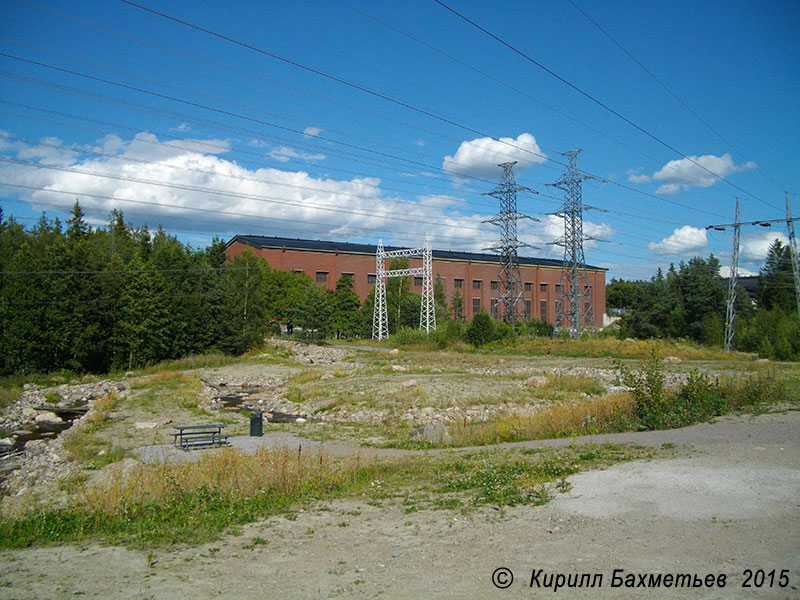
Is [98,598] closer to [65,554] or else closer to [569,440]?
[65,554]

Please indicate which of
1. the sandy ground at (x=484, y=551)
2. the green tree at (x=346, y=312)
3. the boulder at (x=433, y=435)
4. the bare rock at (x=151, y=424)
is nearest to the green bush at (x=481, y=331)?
the green tree at (x=346, y=312)

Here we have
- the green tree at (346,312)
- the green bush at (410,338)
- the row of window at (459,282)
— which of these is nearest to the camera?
the green bush at (410,338)

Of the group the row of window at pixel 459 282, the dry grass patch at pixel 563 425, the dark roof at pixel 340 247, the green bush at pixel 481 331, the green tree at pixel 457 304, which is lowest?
the dry grass patch at pixel 563 425

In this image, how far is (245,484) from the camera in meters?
9.84

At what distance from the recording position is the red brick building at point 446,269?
8206 cm

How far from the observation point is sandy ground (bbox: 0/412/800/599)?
5.80m

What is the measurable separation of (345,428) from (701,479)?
47.4 ft

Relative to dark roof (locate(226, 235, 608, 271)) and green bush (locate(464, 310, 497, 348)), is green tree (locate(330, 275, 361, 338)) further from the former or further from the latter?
green bush (locate(464, 310, 497, 348))

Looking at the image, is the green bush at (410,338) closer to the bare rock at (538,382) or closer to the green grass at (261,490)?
the bare rock at (538,382)

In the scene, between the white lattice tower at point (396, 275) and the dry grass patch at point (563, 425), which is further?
the white lattice tower at point (396, 275)

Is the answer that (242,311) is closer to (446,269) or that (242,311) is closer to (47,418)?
(47,418)

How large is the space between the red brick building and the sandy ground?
66.6m

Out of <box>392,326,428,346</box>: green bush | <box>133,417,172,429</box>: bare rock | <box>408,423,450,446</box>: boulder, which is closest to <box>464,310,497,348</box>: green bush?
<box>392,326,428,346</box>: green bush

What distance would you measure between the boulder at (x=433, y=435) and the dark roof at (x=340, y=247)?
65.8 metres
